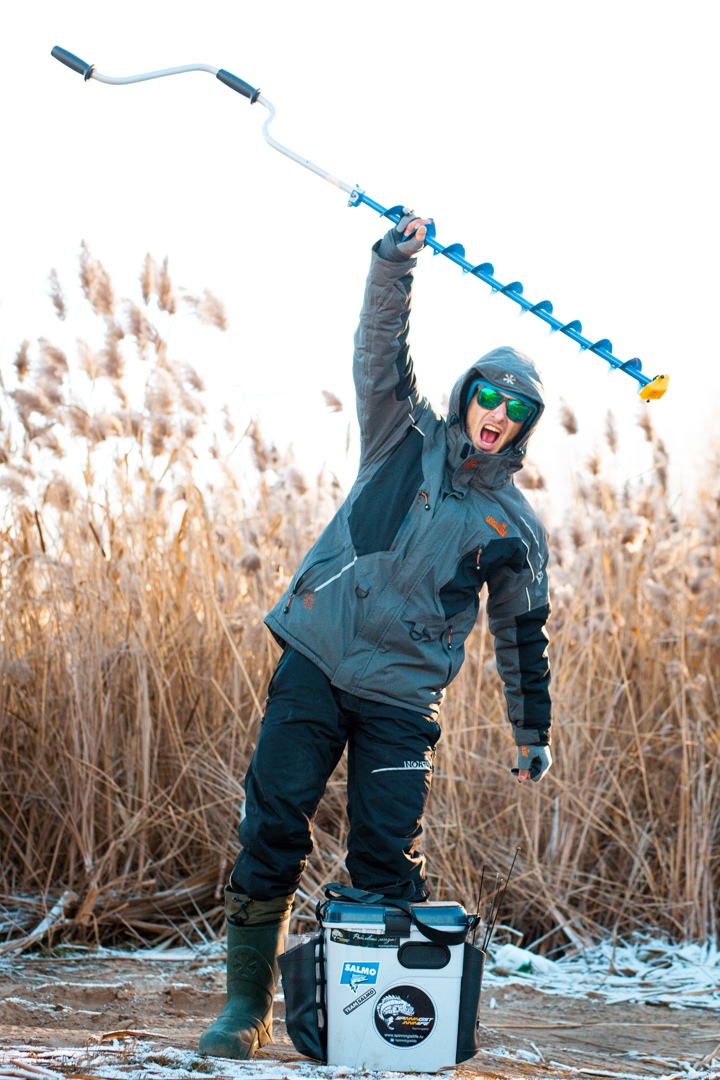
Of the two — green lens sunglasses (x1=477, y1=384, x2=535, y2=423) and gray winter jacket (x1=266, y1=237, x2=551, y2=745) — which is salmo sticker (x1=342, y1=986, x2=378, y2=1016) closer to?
gray winter jacket (x1=266, y1=237, x2=551, y2=745)

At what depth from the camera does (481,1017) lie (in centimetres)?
344

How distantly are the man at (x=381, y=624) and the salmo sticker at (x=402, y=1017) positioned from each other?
30 centimetres

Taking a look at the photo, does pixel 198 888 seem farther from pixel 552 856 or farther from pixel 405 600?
pixel 405 600

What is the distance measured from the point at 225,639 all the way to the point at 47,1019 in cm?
163


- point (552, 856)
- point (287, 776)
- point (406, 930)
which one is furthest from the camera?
point (552, 856)

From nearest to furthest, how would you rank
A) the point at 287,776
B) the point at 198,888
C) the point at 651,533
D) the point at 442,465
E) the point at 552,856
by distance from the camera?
the point at 287,776 < the point at 442,465 < the point at 198,888 < the point at 552,856 < the point at 651,533

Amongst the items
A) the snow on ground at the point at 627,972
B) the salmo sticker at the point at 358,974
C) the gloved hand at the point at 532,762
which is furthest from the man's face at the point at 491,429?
the snow on ground at the point at 627,972

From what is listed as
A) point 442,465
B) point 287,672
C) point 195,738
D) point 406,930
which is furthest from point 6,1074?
point 195,738

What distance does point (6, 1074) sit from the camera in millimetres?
2115

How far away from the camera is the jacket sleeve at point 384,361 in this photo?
2771mm

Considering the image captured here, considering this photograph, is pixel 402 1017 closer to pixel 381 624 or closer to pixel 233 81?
pixel 381 624

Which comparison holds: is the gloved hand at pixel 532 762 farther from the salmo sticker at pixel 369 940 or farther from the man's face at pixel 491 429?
the man's face at pixel 491 429

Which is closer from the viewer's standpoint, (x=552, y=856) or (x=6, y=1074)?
(x=6, y=1074)

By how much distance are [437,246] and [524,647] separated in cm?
111
